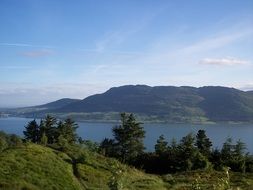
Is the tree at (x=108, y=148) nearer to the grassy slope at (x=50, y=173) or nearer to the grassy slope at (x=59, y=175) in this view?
the grassy slope at (x=59, y=175)

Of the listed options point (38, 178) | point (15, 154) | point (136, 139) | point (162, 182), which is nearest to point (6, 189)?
point (38, 178)

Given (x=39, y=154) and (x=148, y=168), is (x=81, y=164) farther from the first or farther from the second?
(x=148, y=168)

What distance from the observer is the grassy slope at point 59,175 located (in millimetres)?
32656

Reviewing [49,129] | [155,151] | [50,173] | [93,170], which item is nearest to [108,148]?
[155,151]

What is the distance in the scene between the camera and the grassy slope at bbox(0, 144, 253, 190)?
32.7 metres

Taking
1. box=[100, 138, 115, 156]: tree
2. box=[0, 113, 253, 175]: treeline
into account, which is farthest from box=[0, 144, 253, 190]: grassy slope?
→ box=[100, 138, 115, 156]: tree

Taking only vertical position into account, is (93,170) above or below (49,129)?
below

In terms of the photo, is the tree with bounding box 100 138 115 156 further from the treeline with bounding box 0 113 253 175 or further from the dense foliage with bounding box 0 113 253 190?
the dense foliage with bounding box 0 113 253 190

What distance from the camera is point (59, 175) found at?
117 feet

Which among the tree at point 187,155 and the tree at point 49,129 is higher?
the tree at point 49,129

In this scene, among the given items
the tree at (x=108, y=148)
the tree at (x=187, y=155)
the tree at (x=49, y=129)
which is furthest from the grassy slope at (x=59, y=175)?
the tree at (x=49, y=129)

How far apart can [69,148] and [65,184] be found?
46.5ft

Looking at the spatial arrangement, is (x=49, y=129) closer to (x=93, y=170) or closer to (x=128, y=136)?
(x=128, y=136)

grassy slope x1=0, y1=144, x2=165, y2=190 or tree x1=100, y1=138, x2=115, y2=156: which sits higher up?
grassy slope x1=0, y1=144, x2=165, y2=190
